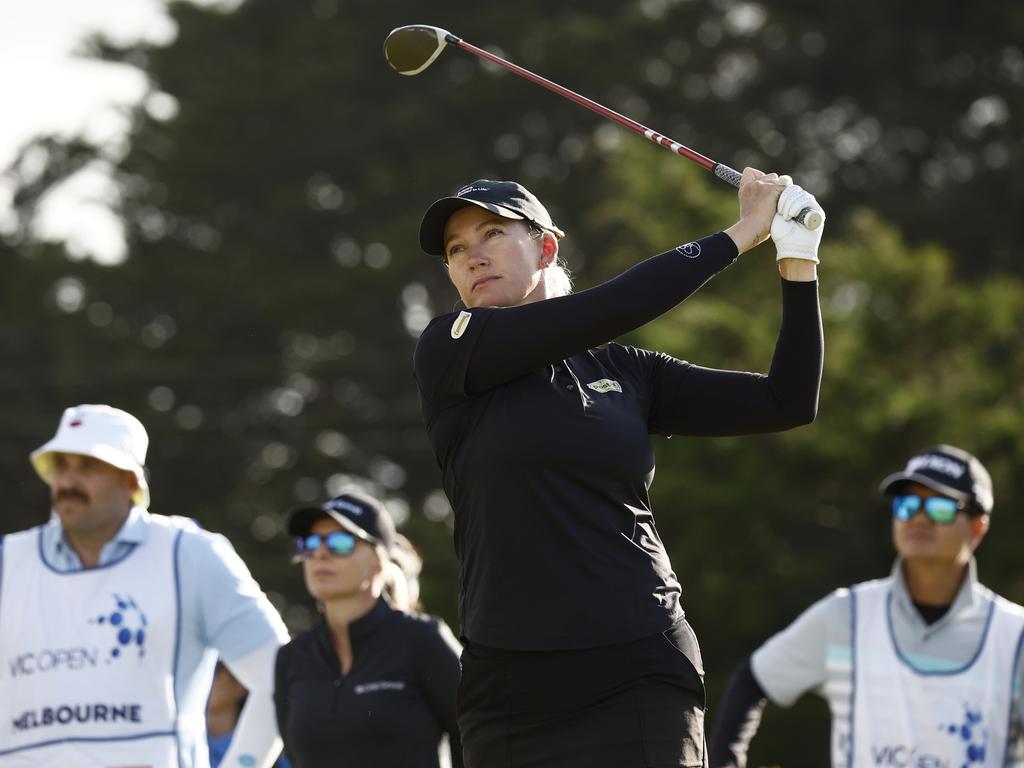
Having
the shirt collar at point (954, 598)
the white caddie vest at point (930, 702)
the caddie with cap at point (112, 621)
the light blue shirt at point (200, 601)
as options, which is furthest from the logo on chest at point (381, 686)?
the shirt collar at point (954, 598)

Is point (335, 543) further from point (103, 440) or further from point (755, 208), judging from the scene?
point (755, 208)

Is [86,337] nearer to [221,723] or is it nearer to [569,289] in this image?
[221,723]

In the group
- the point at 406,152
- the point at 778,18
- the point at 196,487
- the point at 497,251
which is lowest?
the point at 497,251

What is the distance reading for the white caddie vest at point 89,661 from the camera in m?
5.70

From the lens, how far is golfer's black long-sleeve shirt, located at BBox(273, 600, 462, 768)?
630cm

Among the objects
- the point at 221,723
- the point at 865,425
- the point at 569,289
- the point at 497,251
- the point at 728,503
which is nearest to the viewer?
the point at 497,251

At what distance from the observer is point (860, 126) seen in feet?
88.9

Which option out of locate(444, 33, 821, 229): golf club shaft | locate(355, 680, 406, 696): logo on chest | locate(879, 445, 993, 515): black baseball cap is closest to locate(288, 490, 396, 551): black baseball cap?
locate(355, 680, 406, 696): logo on chest

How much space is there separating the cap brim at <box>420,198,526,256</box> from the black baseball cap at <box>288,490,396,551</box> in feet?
8.84

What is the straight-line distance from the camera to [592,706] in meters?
3.86

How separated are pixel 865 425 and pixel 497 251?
950 cm

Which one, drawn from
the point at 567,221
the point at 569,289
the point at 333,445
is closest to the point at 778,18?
the point at 567,221

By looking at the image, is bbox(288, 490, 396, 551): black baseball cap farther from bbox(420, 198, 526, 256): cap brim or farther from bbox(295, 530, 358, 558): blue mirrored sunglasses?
bbox(420, 198, 526, 256): cap brim

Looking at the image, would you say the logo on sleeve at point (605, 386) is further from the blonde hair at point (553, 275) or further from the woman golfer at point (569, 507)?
the blonde hair at point (553, 275)
